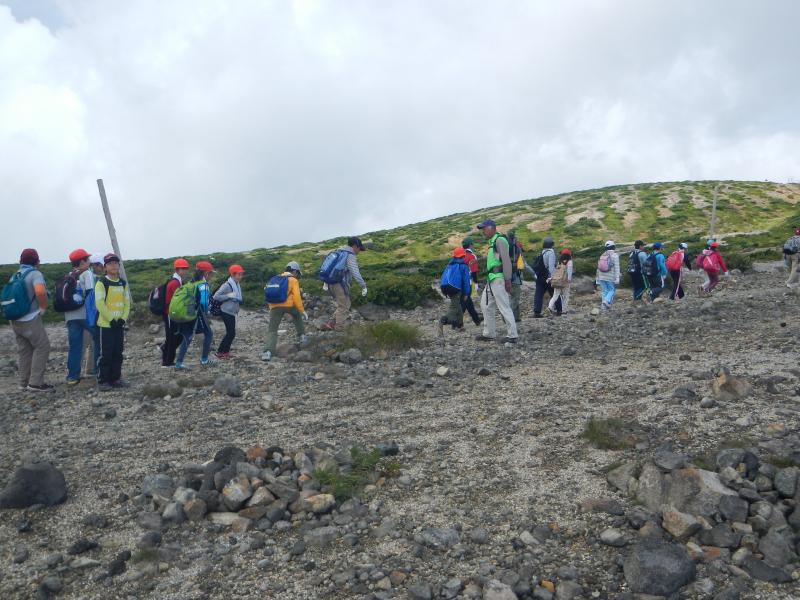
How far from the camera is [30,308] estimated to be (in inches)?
365

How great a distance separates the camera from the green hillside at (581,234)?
79.4 feet

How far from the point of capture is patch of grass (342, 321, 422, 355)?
11.2m

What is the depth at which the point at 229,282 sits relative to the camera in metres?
11.9

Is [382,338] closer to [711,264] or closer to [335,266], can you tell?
[335,266]

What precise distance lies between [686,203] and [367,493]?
178 ft

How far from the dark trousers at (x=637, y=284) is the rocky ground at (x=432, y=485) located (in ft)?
23.8

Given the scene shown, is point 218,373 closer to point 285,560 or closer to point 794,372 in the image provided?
point 285,560

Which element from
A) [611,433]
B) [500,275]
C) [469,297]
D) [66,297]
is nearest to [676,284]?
[469,297]

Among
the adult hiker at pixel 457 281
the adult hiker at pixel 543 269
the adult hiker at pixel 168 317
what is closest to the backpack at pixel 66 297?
the adult hiker at pixel 168 317

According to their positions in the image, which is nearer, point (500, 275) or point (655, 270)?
point (500, 275)

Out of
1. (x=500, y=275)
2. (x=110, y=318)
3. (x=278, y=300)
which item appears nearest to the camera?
(x=110, y=318)

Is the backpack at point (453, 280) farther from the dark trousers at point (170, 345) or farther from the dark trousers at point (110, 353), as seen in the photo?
the dark trousers at point (110, 353)

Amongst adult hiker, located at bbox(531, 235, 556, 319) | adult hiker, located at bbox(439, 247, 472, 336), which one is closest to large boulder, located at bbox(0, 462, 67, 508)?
adult hiker, located at bbox(439, 247, 472, 336)

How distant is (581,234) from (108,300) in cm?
3698
